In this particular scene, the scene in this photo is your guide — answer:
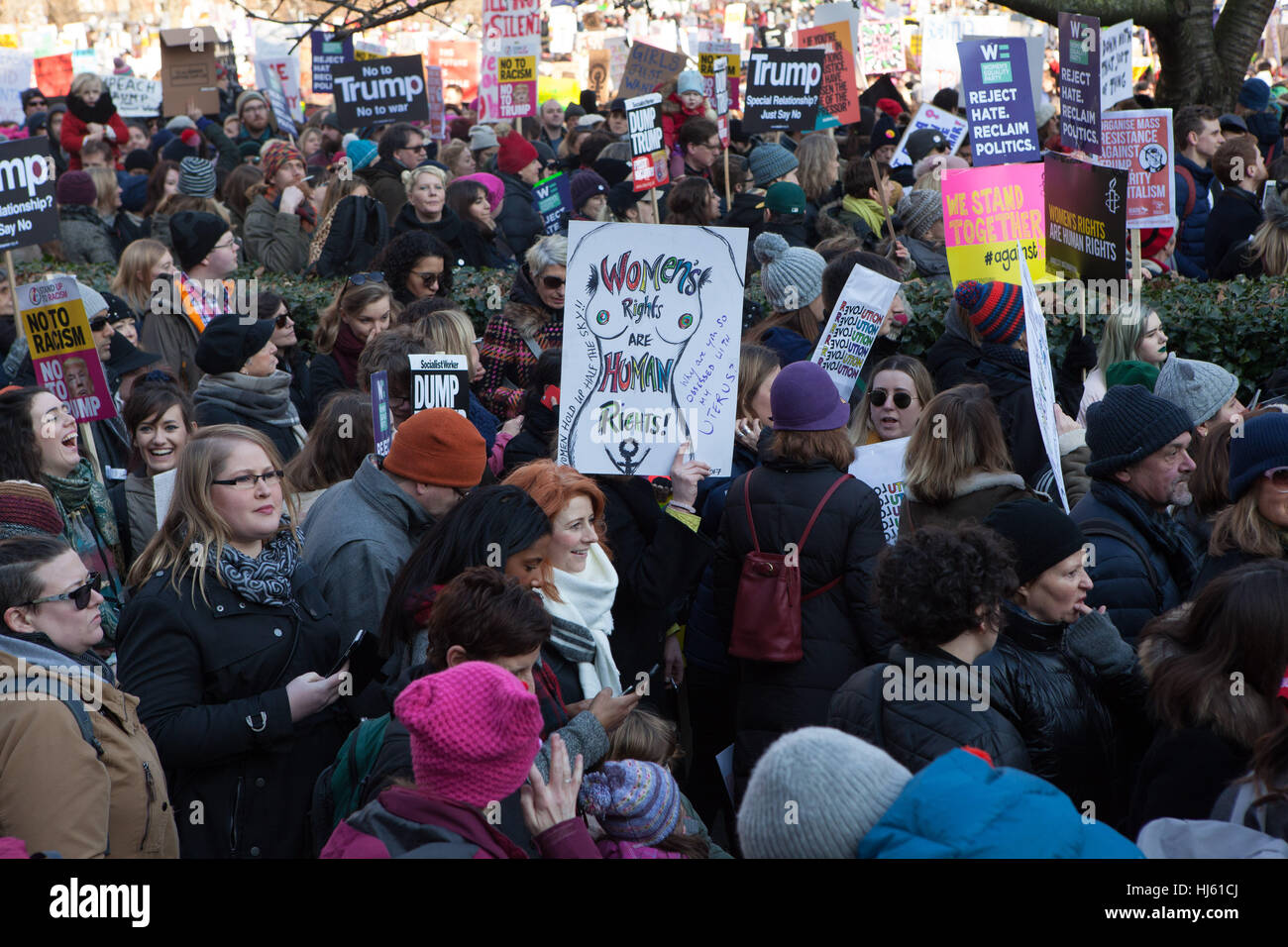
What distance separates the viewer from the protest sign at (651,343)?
4.77 metres

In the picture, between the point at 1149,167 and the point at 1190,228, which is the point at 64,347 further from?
the point at 1190,228

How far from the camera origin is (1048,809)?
2.08 meters

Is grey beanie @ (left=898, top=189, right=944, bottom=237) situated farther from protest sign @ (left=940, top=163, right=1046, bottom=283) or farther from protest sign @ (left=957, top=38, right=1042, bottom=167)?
protest sign @ (left=940, top=163, right=1046, bottom=283)

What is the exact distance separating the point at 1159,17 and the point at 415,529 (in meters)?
10.5

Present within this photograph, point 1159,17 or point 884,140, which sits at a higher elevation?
point 1159,17

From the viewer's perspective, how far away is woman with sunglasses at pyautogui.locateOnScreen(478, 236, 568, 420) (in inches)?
262

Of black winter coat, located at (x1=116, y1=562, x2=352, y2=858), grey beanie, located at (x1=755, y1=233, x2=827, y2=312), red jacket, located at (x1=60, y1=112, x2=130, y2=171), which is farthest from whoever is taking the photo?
red jacket, located at (x1=60, y1=112, x2=130, y2=171)

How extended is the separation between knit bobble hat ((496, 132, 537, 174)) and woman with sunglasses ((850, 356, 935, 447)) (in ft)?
26.6

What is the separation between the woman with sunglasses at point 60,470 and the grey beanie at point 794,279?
316 centimetres

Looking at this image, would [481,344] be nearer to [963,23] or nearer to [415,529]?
[415,529]

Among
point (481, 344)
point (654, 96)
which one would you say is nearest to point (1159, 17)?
point (654, 96)

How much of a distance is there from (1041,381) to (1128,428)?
530mm

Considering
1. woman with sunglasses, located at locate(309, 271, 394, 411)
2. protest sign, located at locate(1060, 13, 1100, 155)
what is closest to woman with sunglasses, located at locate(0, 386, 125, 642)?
woman with sunglasses, located at locate(309, 271, 394, 411)

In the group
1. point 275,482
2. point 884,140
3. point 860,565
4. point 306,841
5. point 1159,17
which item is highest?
point 1159,17
